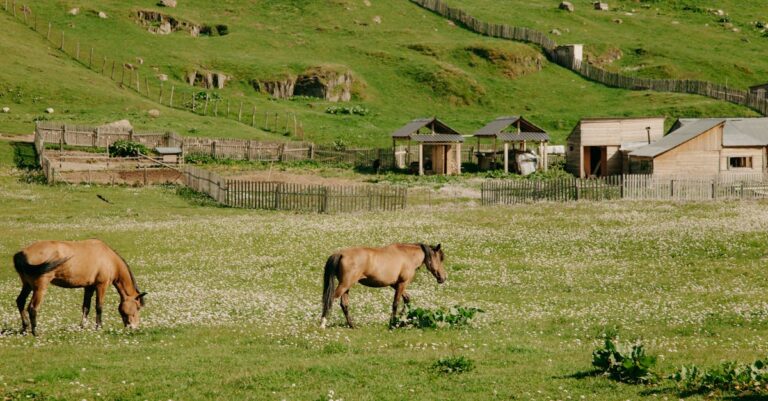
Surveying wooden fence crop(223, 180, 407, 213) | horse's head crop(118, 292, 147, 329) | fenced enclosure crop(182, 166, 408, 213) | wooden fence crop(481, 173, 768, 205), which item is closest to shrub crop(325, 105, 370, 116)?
fenced enclosure crop(182, 166, 408, 213)

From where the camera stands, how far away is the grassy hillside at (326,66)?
9662cm

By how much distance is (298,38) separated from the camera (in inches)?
5335

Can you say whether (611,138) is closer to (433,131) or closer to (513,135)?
(513,135)

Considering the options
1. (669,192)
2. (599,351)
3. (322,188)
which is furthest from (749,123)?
(599,351)

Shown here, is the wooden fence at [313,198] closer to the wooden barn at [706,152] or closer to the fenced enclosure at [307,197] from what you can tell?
the fenced enclosure at [307,197]

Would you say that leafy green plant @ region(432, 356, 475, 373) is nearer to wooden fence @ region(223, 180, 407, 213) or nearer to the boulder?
wooden fence @ region(223, 180, 407, 213)

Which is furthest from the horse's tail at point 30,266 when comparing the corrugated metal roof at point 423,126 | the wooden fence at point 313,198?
the corrugated metal roof at point 423,126

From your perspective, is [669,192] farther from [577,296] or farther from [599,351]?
[599,351]

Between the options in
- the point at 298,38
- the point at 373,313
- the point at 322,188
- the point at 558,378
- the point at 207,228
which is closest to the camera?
the point at 558,378

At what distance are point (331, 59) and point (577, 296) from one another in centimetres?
10123

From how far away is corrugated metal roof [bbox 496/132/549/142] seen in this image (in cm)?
8194

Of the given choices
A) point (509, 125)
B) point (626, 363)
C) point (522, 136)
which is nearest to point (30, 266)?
point (626, 363)

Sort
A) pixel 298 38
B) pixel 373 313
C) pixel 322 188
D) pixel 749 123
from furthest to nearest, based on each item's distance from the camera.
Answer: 1. pixel 298 38
2. pixel 749 123
3. pixel 322 188
4. pixel 373 313

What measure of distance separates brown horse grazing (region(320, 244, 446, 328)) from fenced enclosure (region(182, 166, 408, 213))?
1199 inches
